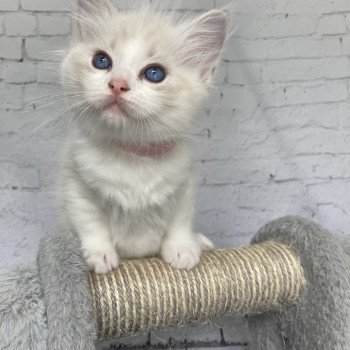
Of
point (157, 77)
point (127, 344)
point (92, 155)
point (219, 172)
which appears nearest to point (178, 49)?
point (157, 77)

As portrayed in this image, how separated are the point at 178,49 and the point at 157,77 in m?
0.13

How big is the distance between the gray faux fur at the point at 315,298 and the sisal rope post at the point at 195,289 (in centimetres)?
3

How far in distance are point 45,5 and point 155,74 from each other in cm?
69

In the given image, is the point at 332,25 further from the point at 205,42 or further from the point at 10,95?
the point at 10,95

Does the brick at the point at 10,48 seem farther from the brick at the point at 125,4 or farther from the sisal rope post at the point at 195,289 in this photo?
the sisal rope post at the point at 195,289

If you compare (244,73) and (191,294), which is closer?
(191,294)

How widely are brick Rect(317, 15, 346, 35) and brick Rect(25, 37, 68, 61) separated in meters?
0.83

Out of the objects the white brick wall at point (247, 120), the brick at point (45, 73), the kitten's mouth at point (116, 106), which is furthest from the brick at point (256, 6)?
the kitten's mouth at point (116, 106)

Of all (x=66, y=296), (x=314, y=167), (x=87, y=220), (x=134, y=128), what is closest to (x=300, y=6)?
(x=314, y=167)

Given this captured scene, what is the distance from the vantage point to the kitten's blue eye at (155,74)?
954 millimetres

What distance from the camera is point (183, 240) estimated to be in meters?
1.09

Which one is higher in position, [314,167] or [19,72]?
[19,72]

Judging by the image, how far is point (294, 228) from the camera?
109 centimetres

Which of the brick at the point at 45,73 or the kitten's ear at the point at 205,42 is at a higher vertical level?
the kitten's ear at the point at 205,42
